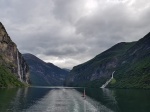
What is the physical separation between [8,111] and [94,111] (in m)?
28.5

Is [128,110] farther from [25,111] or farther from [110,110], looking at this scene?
[25,111]

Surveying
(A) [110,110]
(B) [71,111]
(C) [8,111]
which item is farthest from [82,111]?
(C) [8,111]

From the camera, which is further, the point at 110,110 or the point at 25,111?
the point at 110,110

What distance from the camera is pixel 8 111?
79312 millimetres

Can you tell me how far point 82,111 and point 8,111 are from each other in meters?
24.1

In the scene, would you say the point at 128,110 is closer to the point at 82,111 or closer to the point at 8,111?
the point at 82,111

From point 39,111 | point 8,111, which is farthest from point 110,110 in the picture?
point 8,111

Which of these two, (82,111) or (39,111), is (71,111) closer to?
(82,111)

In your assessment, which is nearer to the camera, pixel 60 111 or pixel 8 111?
pixel 8 111

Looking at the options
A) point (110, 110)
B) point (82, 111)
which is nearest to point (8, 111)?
point (82, 111)

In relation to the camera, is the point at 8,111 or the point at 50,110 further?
the point at 50,110

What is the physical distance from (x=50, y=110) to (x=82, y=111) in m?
11.8

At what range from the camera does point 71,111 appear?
3312 inches

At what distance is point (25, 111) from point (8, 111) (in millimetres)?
5762
